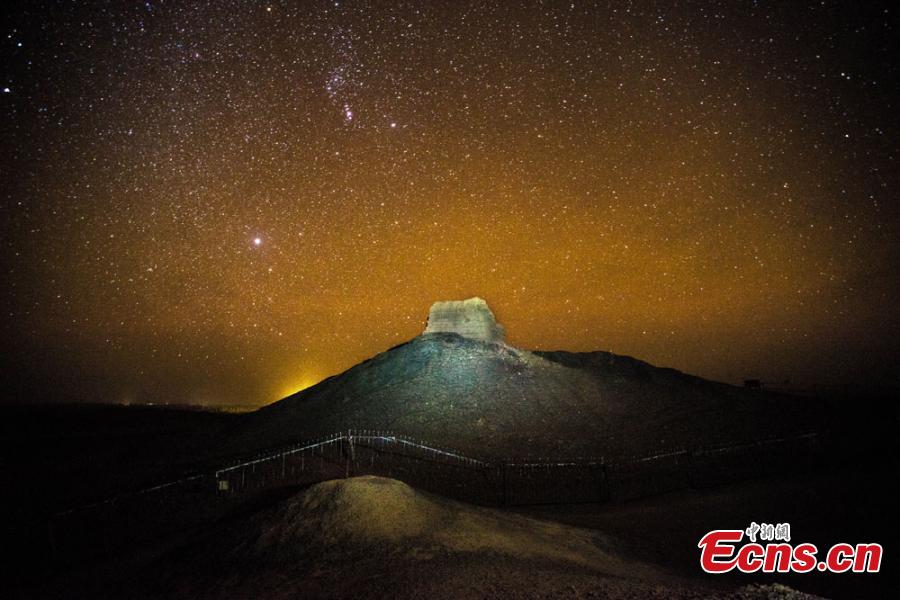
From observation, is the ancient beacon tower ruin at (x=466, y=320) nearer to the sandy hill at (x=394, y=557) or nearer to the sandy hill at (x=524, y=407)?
the sandy hill at (x=524, y=407)

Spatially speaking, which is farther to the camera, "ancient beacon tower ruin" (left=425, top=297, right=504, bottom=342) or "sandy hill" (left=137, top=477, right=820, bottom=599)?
"ancient beacon tower ruin" (left=425, top=297, right=504, bottom=342)

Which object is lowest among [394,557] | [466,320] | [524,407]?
[394,557]

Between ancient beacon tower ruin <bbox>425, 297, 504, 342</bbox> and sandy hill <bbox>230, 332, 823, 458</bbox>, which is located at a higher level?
ancient beacon tower ruin <bbox>425, 297, 504, 342</bbox>

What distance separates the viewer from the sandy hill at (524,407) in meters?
34.2

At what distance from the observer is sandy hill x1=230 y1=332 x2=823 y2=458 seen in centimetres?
3419

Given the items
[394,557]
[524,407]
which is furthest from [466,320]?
[394,557]

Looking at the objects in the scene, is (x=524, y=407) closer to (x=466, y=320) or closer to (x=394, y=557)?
(x=466, y=320)

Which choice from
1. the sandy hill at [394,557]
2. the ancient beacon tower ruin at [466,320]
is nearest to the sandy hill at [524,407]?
the ancient beacon tower ruin at [466,320]

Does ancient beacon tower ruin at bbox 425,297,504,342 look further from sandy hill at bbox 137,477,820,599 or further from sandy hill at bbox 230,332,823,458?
sandy hill at bbox 137,477,820,599

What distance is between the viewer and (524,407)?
1628 inches

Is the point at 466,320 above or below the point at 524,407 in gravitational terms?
above

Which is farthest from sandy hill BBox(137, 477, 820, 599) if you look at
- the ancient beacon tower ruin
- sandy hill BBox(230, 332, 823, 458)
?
the ancient beacon tower ruin

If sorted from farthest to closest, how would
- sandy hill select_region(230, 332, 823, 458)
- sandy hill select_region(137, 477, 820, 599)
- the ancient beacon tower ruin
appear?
the ancient beacon tower ruin → sandy hill select_region(230, 332, 823, 458) → sandy hill select_region(137, 477, 820, 599)

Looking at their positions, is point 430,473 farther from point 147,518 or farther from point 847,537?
point 847,537
